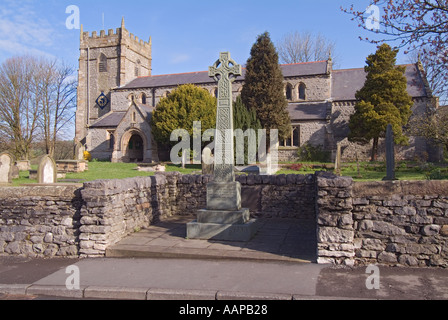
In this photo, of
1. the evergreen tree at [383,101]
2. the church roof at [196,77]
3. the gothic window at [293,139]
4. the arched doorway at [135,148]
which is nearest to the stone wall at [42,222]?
the evergreen tree at [383,101]

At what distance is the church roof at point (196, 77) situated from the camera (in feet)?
117

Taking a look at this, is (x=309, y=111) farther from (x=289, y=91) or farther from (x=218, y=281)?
(x=218, y=281)

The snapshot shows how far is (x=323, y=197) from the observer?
18.7 feet

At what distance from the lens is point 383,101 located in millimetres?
27297

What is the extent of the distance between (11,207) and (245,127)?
20876 millimetres

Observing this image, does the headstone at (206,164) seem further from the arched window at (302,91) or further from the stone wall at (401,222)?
the arched window at (302,91)

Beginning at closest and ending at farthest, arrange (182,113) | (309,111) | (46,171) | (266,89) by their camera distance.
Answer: (46,171) < (182,113) < (266,89) < (309,111)

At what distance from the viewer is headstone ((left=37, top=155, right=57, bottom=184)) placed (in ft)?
39.9

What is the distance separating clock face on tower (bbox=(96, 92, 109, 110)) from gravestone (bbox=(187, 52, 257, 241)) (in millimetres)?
39313

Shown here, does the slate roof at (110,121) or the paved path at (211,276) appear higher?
the slate roof at (110,121)

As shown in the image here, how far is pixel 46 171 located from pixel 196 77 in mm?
29441

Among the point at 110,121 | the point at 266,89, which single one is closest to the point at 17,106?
the point at 110,121

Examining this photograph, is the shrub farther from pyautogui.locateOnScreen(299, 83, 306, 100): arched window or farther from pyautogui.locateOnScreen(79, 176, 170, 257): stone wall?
pyautogui.locateOnScreen(79, 176, 170, 257): stone wall
